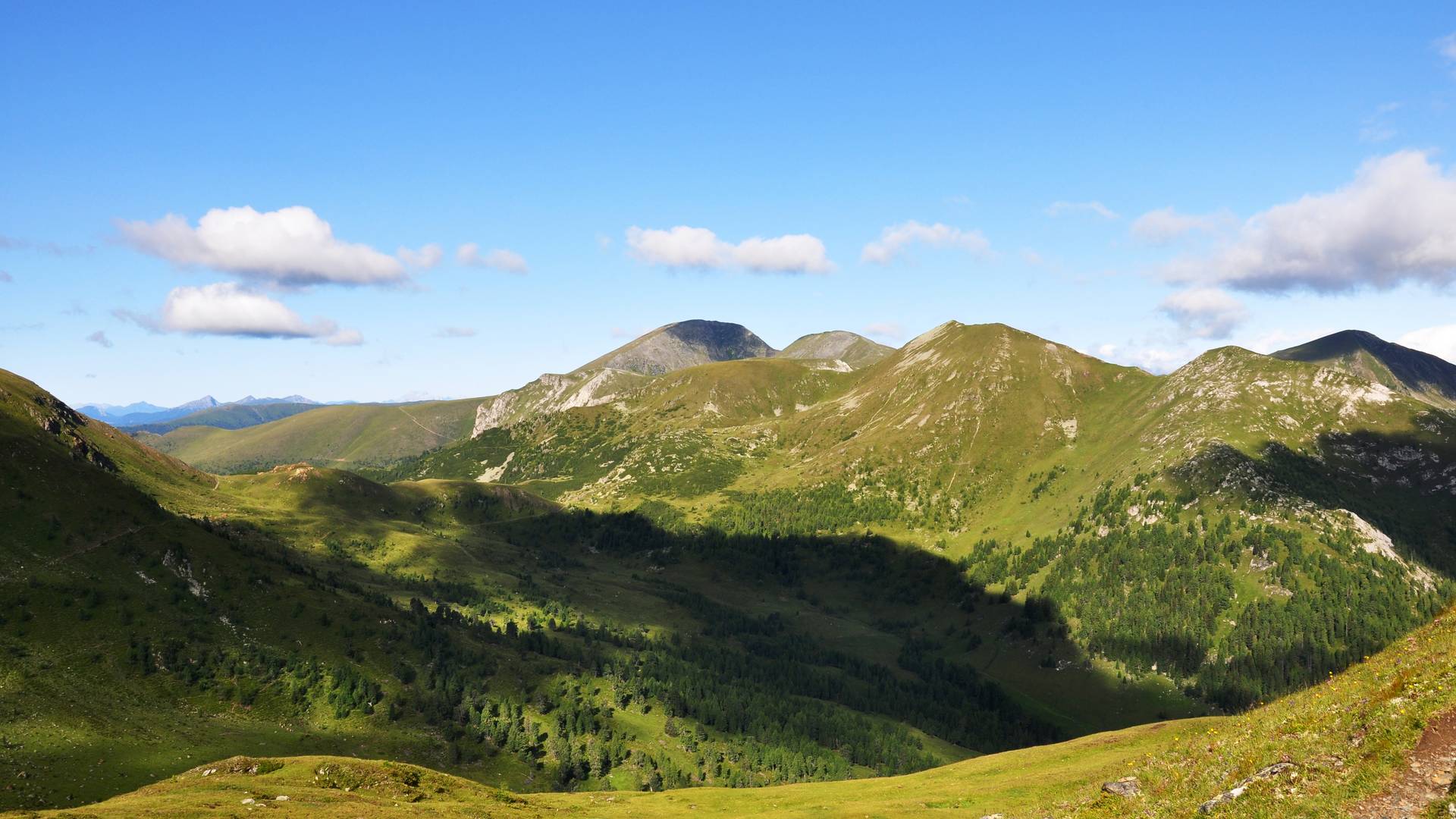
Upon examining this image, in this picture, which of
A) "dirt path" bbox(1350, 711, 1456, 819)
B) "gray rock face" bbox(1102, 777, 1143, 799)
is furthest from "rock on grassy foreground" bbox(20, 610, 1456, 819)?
"gray rock face" bbox(1102, 777, 1143, 799)

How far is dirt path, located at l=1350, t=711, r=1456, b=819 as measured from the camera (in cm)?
2644

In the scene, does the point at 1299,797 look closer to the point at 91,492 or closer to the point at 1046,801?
the point at 1046,801

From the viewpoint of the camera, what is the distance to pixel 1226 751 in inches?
1519

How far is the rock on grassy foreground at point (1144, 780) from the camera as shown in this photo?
2900 centimetres

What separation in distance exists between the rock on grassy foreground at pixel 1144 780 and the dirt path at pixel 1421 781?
0.05 m

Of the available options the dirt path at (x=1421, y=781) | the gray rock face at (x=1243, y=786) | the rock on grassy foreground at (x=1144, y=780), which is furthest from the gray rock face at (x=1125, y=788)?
the dirt path at (x=1421, y=781)

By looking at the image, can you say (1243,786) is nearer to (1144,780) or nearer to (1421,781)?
(1421,781)

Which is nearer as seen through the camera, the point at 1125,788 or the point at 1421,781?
the point at 1421,781

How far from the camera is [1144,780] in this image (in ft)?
136

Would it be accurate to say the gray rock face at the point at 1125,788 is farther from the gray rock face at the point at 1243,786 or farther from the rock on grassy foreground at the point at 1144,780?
the gray rock face at the point at 1243,786

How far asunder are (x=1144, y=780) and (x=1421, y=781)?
16.0m

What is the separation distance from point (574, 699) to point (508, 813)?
116 m

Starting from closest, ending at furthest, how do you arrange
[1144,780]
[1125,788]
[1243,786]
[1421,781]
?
[1421,781] < [1243,786] < [1125,788] < [1144,780]

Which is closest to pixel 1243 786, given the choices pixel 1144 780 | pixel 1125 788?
pixel 1125 788
